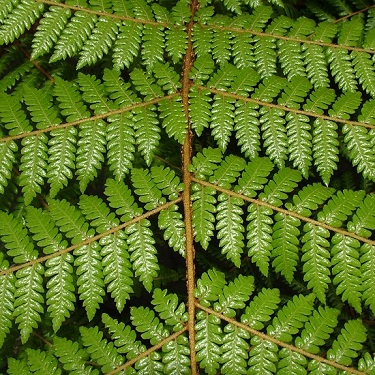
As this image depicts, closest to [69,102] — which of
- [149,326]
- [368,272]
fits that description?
[149,326]

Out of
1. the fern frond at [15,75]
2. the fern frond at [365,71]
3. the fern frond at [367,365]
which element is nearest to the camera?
the fern frond at [367,365]

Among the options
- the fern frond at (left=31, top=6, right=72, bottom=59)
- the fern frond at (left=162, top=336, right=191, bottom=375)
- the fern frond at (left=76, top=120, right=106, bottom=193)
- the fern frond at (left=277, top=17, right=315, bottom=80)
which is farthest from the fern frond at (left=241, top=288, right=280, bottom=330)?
the fern frond at (left=31, top=6, right=72, bottom=59)

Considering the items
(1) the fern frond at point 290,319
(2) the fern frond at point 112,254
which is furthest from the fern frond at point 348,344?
(2) the fern frond at point 112,254

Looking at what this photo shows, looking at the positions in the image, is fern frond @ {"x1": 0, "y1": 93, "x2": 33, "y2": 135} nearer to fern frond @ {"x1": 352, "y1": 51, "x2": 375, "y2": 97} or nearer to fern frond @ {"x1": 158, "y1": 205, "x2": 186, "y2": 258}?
fern frond @ {"x1": 158, "y1": 205, "x2": 186, "y2": 258}

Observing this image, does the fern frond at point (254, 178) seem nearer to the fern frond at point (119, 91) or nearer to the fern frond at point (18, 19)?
the fern frond at point (119, 91)

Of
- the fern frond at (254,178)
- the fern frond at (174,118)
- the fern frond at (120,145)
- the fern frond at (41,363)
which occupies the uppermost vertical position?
the fern frond at (174,118)
